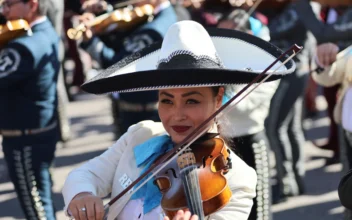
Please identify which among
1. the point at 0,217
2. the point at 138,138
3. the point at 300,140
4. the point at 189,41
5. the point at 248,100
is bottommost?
the point at 0,217

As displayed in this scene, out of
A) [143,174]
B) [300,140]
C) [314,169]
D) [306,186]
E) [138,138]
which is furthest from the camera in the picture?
[314,169]

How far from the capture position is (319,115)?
24.1ft

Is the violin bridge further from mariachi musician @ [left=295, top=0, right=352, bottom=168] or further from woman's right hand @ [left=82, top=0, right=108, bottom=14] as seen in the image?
woman's right hand @ [left=82, top=0, right=108, bottom=14]

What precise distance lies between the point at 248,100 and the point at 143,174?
5.73 feet

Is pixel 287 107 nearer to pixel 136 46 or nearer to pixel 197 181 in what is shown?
Answer: pixel 136 46

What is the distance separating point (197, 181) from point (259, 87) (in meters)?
1.80

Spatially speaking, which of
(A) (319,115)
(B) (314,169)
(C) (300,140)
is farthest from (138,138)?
(A) (319,115)

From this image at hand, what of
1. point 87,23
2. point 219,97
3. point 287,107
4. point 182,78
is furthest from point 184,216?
point 287,107

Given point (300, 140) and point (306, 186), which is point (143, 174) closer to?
point (300, 140)

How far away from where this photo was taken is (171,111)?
8.04ft

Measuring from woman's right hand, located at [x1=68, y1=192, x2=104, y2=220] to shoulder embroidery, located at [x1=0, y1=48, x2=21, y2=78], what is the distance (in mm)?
1661

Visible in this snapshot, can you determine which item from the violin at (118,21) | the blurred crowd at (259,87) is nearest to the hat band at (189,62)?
the blurred crowd at (259,87)

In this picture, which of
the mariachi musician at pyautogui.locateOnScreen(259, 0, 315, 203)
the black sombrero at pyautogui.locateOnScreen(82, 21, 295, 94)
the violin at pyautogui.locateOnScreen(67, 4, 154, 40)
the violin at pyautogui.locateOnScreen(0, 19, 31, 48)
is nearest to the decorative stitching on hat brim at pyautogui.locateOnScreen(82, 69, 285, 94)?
the black sombrero at pyautogui.locateOnScreen(82, 21, 295, 94)

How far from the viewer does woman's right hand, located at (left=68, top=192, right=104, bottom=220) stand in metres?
2.38
